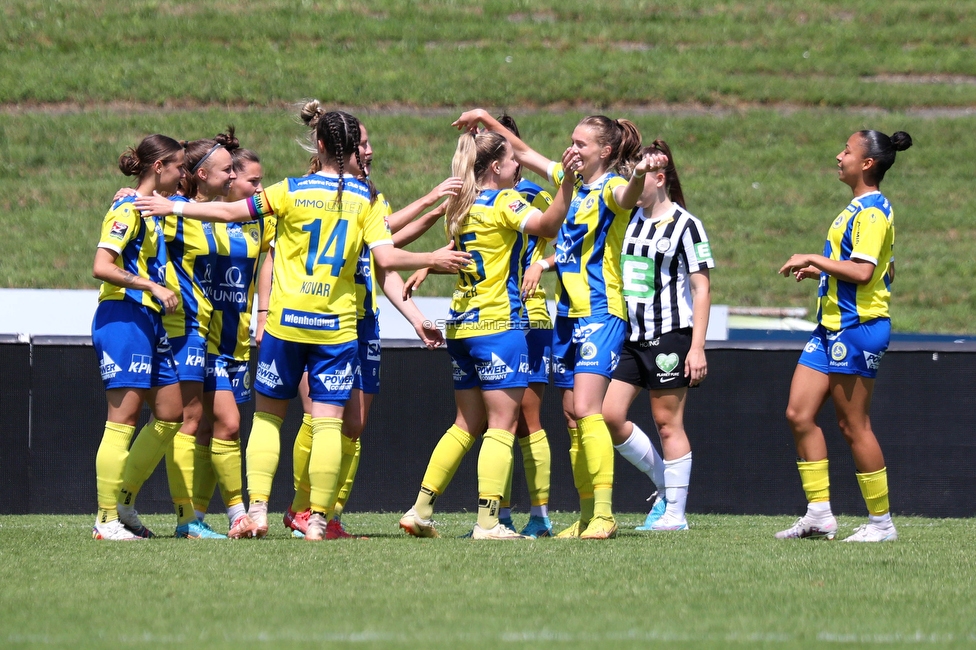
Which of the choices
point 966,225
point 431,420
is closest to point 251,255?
point 431,420

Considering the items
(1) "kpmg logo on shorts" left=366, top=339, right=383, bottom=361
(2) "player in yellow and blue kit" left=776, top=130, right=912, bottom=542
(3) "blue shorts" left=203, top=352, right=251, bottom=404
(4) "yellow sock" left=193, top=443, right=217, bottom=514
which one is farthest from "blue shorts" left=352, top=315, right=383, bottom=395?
(2) "player in yellow and blue kit" left=776, top=130, right=912, bottom=542

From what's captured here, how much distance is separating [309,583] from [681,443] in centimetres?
313

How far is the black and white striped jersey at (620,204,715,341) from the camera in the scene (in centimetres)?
688

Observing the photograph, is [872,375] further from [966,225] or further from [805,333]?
[966,225]

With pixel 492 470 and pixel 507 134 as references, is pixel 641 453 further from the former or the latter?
pixel 507 134

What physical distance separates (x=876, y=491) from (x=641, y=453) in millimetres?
1420

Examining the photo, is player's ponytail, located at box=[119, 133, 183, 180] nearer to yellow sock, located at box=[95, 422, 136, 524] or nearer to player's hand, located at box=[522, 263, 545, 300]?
yellow sock, located at box=[95, 422, 136, 524]

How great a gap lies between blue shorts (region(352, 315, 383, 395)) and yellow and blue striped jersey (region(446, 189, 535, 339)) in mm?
580

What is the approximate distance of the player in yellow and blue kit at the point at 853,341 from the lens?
6051 millimetres

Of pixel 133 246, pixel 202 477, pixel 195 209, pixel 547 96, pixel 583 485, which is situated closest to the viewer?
pixel 195 209

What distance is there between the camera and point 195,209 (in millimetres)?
5523

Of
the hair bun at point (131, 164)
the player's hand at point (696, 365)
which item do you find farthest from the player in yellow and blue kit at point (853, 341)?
the hair bun at point (131, 164)

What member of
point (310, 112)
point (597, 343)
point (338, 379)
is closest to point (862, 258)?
point (597, 343)

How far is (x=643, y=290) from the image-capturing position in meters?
6.94
